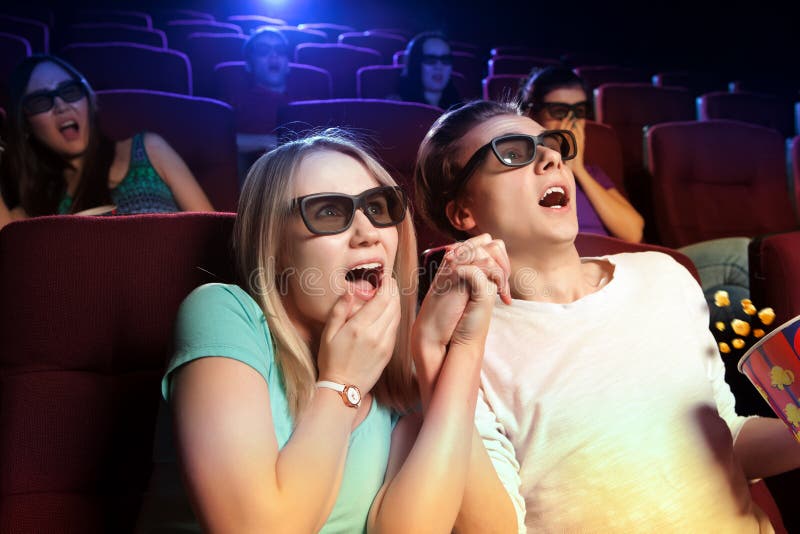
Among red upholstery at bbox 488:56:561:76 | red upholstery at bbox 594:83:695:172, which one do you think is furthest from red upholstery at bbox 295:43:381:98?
red upholstery at bbox 594:83:695:172

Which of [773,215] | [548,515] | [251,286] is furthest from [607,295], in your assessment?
[773,215]

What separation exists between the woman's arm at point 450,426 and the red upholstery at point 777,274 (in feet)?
1.30

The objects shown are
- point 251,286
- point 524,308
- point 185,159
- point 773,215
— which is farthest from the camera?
point 773,215

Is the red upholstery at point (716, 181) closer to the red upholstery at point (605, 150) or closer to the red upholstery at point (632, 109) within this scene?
the red upholstery at point (605, 150)

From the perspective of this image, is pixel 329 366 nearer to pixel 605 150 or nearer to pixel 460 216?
pixel 460 216

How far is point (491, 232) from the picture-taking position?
0.78 m

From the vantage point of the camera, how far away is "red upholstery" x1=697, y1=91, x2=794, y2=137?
2793 mm

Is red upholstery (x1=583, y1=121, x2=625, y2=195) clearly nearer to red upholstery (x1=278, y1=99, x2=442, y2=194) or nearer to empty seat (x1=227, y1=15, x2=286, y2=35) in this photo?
red upholstery (x1=278, y1=99, x2=442, y2=194)

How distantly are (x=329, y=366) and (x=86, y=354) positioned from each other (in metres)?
0.26

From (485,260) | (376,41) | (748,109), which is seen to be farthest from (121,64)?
(748,109)

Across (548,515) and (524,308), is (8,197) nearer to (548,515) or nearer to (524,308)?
(524,308)

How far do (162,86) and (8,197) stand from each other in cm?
113

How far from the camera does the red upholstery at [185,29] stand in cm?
328

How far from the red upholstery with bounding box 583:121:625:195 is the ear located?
1.03 m
